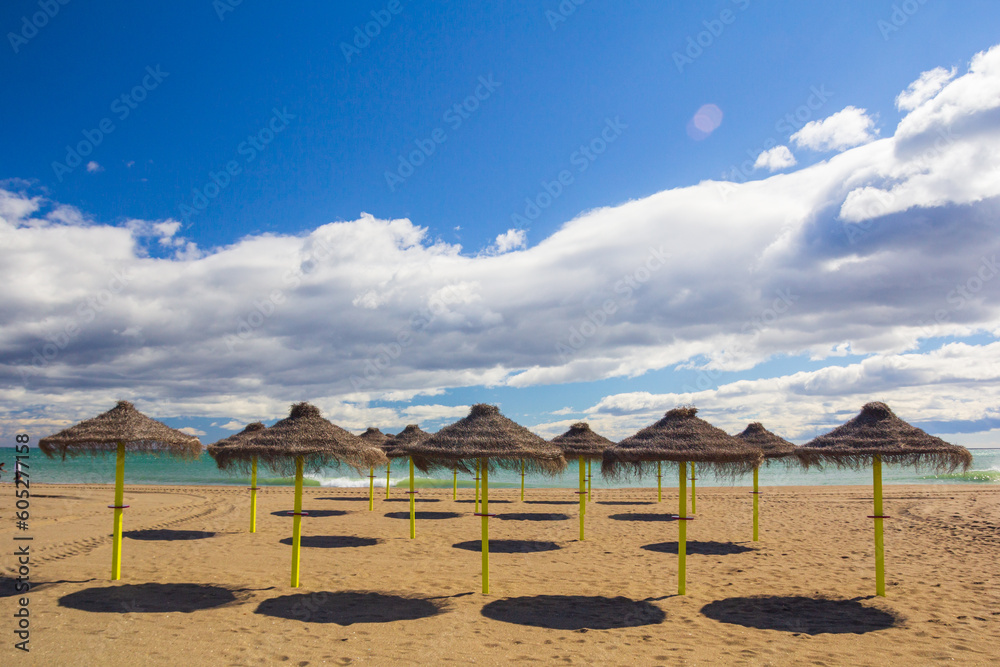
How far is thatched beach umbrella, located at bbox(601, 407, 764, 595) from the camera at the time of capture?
836 cm

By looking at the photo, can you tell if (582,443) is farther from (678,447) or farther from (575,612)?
(575,612)

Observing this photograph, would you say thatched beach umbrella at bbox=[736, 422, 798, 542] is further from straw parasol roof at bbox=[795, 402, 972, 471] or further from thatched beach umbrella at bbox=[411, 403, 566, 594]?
thatched beach umbrella at bbox=[411, 403, 566, 594]

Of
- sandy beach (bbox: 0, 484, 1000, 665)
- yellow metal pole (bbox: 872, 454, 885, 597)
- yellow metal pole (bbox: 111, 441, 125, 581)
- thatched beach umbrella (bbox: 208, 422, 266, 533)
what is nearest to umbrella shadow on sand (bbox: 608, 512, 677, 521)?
sandy beach (bbox: 0, 484, 1000, 665)

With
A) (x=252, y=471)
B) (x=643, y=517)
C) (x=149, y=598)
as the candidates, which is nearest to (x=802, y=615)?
(x=149, y=598)

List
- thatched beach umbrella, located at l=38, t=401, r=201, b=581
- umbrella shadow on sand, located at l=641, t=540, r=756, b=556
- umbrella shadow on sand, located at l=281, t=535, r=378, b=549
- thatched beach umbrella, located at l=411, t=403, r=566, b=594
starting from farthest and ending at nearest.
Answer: umbrella shadow on sand, located at l=281, t=535, r=378, b=549, umbrella shadow on sand, located at l=641, t=540, r=756, b=556, thatched beach umbrella, located at l=38, t=401, r=201, b=581, thatched beach umbrella, located at l=411, t=403, r=566, b=594

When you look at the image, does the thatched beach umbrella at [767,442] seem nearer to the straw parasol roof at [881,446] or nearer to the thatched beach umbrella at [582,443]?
the thatched beach umbrella at [582,443]

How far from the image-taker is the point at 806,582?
982 cm

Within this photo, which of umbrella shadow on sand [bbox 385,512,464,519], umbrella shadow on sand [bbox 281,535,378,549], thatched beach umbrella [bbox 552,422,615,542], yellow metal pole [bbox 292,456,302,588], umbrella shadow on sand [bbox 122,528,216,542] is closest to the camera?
yellow metal pole [bbox 292,456,302,588]

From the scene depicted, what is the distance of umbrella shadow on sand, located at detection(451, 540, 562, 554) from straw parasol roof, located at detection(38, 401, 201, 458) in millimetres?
6330

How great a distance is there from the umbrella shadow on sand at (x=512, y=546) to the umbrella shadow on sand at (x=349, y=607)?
165 inches

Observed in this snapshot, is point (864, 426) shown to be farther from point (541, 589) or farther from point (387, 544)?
point (387, 544)

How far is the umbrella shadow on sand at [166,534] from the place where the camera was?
13.5 m

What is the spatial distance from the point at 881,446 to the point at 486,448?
5.98 metres

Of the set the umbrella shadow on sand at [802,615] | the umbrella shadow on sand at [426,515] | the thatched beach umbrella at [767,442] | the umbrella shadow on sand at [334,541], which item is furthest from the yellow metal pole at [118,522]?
the thatched beach umbrella at [767,442]
